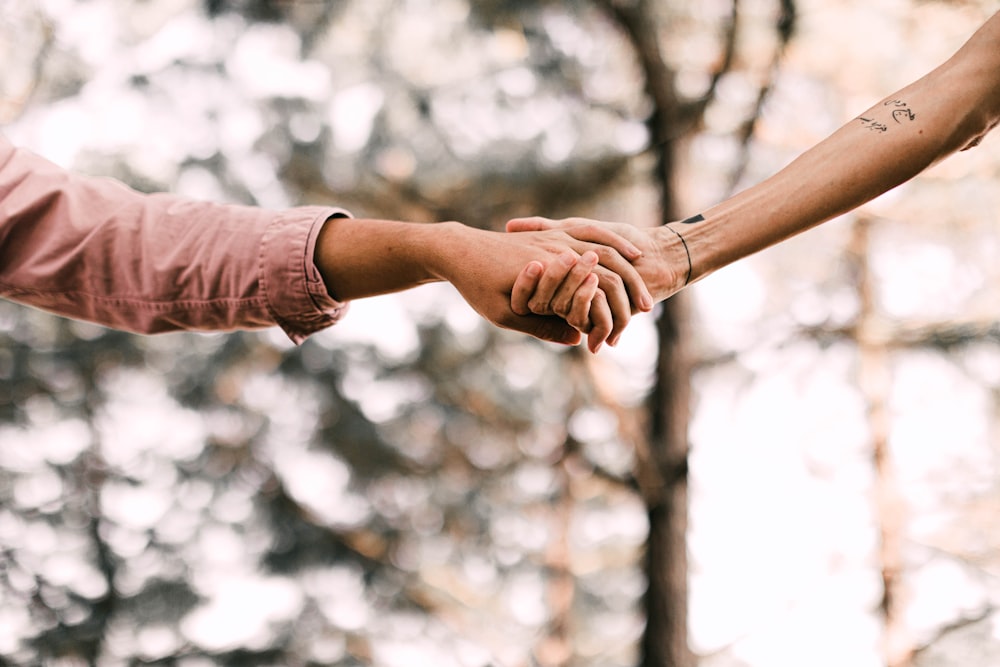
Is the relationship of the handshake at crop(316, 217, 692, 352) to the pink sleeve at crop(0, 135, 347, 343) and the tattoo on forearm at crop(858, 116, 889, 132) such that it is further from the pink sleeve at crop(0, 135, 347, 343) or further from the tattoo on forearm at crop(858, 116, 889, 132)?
the tattoo on forearm at crop(858, 116, 889, 132)

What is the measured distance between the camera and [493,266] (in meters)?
1.32

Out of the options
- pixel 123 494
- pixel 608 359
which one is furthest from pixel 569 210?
pixel 123 494

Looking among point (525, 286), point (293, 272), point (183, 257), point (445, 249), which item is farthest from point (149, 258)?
point (525, 286)

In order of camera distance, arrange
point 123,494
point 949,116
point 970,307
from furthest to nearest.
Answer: point 970,307 < point 123,494 < point 949,116

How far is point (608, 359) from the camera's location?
2.49m

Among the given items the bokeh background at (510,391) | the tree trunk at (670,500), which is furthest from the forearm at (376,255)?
the tree trunk at (670,500)

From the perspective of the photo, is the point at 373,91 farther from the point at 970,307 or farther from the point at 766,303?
the point at 970,307

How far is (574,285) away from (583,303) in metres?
0.04

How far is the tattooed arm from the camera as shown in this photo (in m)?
1.30

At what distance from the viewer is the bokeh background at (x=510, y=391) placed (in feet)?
7.63

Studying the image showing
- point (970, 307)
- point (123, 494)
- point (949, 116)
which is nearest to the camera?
point (949, 116)

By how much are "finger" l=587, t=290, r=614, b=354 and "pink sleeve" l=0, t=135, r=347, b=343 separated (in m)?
0.45

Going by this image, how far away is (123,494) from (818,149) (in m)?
2.12

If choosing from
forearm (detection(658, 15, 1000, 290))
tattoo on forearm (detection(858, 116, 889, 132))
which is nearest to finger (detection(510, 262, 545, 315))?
forearm (detection(658, 15, 1000, 290))
